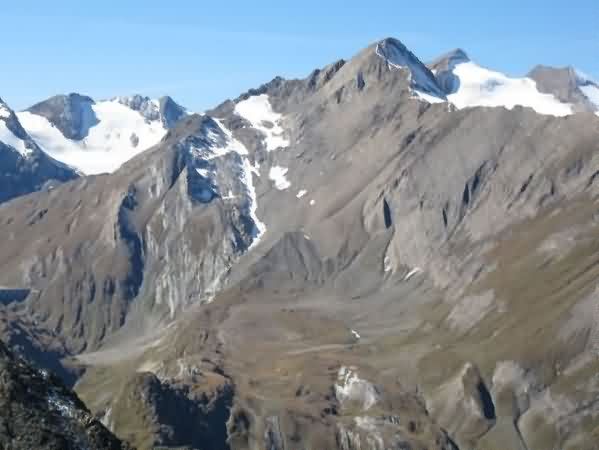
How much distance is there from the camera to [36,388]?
41.0m

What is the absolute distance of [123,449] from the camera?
136ft

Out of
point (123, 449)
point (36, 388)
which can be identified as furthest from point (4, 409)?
point (123, 449)

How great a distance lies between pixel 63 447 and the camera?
1539 inches

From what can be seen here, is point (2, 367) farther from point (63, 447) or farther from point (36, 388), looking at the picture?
point (63, 447)

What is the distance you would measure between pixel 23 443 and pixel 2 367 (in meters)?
3.15

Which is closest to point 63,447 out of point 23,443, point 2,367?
point 23,443

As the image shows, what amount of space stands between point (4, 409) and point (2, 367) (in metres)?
1.70

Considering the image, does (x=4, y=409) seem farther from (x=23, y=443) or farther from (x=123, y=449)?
(x=123, y=449)

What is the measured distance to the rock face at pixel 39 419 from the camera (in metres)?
39.4

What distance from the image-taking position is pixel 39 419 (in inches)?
1566

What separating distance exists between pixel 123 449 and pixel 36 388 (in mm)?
3726

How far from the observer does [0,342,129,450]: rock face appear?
39.4 metres

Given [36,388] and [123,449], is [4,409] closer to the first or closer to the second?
[36,388]

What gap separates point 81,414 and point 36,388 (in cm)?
189
